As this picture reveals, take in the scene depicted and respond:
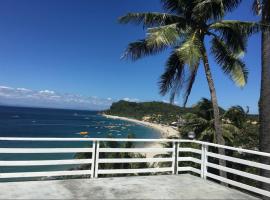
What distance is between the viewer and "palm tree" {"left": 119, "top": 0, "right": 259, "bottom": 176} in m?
10.6

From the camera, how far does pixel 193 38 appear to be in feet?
35.2

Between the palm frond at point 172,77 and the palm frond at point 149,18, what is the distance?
1.22 metres

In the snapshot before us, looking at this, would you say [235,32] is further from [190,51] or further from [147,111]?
[147,111]

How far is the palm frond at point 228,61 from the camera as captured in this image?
38.2 feet

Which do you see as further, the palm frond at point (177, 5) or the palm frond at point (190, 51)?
the palm frond at point (177, 5)

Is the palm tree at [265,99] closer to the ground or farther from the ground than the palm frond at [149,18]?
closer to the ground

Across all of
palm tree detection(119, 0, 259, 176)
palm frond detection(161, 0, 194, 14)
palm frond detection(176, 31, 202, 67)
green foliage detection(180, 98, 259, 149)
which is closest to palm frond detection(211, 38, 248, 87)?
palm tree detection(119, 0, 259, 176)

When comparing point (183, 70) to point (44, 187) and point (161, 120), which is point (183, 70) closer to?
point (44, 187)

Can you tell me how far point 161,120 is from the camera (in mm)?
131375

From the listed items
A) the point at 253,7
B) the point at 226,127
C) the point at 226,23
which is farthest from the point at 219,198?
the point at 226,127

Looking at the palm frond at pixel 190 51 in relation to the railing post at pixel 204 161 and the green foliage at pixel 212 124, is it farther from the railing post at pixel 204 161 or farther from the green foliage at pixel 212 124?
the green foliage at pixel 212 124

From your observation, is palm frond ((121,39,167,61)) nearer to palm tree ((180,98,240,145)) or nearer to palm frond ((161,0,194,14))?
palm frond ((161,0,194,14))

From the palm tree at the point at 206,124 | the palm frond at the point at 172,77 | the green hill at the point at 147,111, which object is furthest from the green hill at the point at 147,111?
the palm frond at the point at 172,77

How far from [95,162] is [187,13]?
23.1 feet
